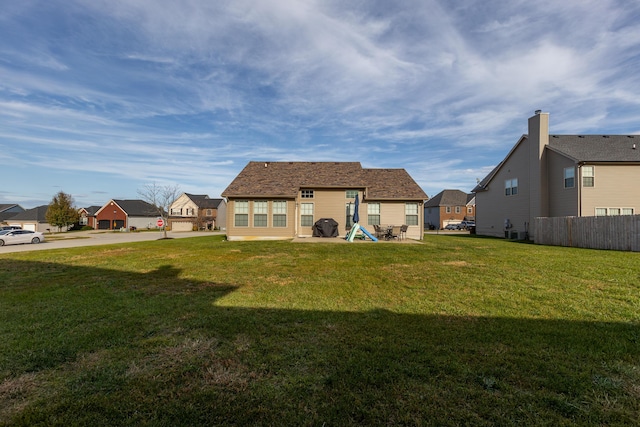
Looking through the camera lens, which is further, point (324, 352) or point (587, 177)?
point (587, 177)

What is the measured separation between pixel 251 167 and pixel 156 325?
1999cm

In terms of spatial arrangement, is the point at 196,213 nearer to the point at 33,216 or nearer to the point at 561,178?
the point at 33,216

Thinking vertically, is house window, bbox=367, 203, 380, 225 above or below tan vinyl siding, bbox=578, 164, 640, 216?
below

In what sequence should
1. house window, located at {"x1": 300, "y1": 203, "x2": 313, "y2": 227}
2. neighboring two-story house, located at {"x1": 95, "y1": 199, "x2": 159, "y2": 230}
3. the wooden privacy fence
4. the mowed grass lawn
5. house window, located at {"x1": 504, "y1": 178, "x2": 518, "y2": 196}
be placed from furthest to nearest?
neighboring two-story house, located at {"x1": 95, "y1": 199, "x2": 159, "y2": 230}, house window, located at {"x1": 504, "y1": 178, "x2": 518, "y2": 196}, house window, located at {"x1": 300, "y1": 203, "x2": 313, "y2": 227}, the wooden privacy fence, the mowed grass lawn

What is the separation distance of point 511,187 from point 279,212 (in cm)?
1851

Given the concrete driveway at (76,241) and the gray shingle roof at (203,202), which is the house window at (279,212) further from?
the gray shingle roof at (203,202)

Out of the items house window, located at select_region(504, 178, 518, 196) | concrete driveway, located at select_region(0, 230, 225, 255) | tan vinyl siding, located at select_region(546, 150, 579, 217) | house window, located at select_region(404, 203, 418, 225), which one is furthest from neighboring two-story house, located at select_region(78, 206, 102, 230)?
tan vinyl siding, located at select_region(546, 150, 579, 217)

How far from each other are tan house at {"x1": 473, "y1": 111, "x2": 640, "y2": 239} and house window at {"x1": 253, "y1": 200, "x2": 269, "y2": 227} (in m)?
18.3

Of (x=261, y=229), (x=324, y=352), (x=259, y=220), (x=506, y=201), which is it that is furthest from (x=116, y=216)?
(x=324, y=352)

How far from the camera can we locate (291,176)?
73.6 feet

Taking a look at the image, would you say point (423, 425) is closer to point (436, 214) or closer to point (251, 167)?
point (251, 167)

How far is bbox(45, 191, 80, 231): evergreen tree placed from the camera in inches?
1998

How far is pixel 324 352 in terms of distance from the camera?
3570mm

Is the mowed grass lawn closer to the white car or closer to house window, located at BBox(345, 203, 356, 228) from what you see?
house window, located at BBox(345, 203, 356, 228)
